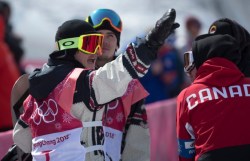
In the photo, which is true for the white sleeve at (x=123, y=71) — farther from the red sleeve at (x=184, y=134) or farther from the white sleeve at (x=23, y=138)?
the white sleeve at (x=23, y=138)

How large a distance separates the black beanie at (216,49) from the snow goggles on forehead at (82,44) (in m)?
0.64

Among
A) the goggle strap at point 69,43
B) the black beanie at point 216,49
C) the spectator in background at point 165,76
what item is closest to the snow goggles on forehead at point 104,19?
the goggle strap at point 69,43

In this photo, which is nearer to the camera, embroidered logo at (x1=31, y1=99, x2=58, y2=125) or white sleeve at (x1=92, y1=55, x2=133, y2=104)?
white sleeve at (x1=92, y1=55, x2=133, y2=104)

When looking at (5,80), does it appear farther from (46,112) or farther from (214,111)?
(214,111)

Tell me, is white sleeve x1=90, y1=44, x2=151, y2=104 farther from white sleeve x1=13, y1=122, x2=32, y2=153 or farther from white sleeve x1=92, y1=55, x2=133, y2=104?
white sleeve x1=13, y1=122, x2=32, y2=153

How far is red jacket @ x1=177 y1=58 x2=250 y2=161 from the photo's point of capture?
16.3 feet

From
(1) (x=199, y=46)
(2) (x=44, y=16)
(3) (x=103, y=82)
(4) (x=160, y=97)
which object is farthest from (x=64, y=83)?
(2) (x=44, y=16)

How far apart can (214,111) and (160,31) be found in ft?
2.14

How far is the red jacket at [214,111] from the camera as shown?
4.97 metres

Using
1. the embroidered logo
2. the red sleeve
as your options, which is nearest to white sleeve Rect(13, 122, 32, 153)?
the embroidered logo

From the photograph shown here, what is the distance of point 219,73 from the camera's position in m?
5.07

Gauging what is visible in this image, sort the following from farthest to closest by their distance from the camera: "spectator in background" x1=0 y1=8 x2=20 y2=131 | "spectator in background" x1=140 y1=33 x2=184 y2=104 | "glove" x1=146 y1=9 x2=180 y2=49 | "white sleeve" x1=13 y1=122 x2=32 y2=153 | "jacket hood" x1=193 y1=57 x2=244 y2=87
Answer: "spectator in background" x1=140 y1=33 x2=184 y2=104 < "spectator in background" x1=0 y1=8 x2=20 y2=131 < "white sleeve" x1=13 y1=122 x2=32 y2=153 < "jacket hood" x1=193 y1=57 x2=244 y2=87 < "glove" x1=146 y1=9 x2=180 y2=49

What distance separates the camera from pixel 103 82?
15.7ft

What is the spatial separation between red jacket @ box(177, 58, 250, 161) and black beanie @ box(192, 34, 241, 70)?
0.15 ft
